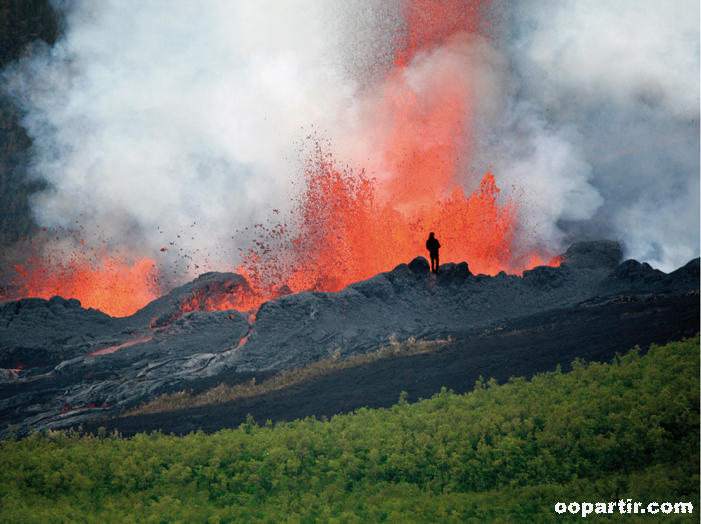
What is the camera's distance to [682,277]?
2355 cm

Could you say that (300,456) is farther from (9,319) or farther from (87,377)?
(9,319)

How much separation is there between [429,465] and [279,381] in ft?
36.5

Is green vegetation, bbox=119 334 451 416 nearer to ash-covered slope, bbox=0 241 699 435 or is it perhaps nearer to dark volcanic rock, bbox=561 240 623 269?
ash-covered slope, bbox=0 241 699 435

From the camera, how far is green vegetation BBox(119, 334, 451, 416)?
16.9 m

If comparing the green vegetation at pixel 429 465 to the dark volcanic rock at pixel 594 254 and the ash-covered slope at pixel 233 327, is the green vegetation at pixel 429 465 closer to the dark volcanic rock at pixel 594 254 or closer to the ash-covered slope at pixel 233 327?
the ash-covered slope at pixel 233 327

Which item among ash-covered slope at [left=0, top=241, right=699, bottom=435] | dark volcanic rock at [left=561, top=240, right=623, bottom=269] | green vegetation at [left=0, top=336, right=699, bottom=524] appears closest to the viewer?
green vegetation at [left=0, top=336, right=699, bottom=524]

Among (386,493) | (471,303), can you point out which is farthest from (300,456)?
(471,303)

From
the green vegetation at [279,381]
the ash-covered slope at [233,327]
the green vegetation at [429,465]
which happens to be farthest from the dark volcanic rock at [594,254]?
the green vegetation at [429,465]

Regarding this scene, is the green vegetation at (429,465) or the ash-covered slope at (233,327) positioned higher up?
the ash-covered slope at (233,327)

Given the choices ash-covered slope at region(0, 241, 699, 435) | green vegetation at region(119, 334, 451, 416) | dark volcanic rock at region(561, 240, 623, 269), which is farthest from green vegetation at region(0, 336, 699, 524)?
dark volcanic rock at region(561, 240, 623, 269)

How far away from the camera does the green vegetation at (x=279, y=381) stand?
16922 mm

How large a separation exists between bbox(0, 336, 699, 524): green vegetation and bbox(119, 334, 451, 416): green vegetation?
22.3 feet

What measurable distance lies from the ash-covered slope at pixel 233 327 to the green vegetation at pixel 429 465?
969 cm

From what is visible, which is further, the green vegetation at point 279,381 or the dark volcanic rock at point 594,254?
the dark volcanic rock at point 594,254
